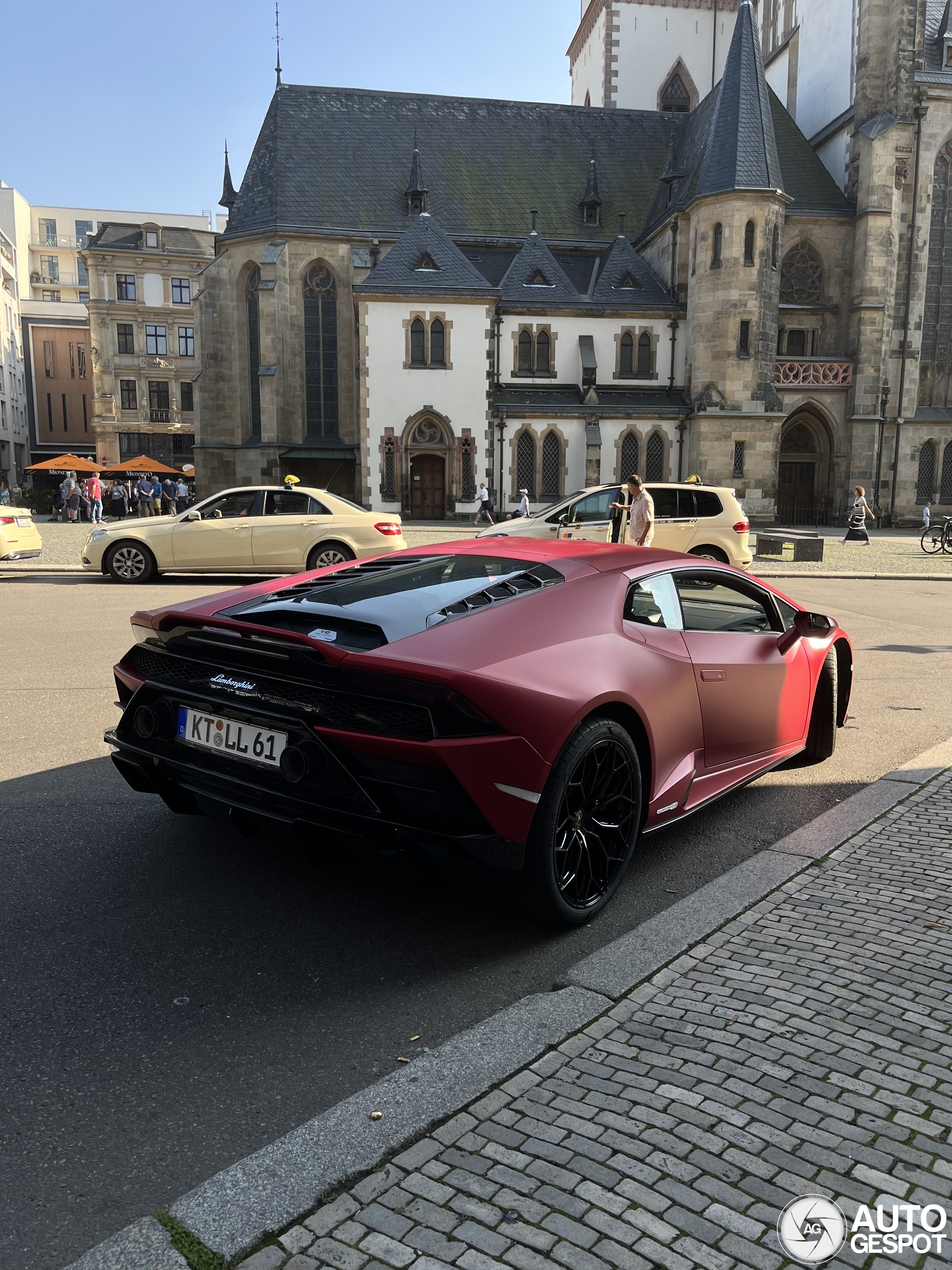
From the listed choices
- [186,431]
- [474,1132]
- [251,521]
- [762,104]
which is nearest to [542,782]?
[474,1132]

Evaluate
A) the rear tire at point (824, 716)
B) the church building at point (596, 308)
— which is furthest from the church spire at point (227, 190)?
the rear tire at point (824, 716)

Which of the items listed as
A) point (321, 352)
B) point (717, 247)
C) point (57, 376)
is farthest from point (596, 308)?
point (57, 376)

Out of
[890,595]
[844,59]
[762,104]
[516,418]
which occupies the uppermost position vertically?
[844,59]

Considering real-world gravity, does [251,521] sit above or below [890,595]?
above

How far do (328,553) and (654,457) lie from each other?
25928 millimetres

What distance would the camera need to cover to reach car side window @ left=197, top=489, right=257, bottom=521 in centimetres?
1380

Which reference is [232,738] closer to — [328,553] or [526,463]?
[328,553]

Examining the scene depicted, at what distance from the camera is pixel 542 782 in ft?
10.2

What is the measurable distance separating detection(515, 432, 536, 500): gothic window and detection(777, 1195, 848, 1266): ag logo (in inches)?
1416

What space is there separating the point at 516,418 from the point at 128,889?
34814 mm

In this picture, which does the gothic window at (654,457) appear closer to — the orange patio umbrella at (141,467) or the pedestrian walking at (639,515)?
the orange patio umbrella at (141,467)

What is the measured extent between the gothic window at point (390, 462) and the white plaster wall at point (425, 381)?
194mm

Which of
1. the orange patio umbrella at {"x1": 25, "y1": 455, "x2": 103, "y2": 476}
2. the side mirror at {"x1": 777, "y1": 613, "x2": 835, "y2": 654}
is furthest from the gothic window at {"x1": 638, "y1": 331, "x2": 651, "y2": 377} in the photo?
the side mirror at {"x1": 777, "y1": 613, "x2": 835, "y2": 654}

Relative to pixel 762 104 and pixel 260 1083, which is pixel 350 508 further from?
pixel 762 104
